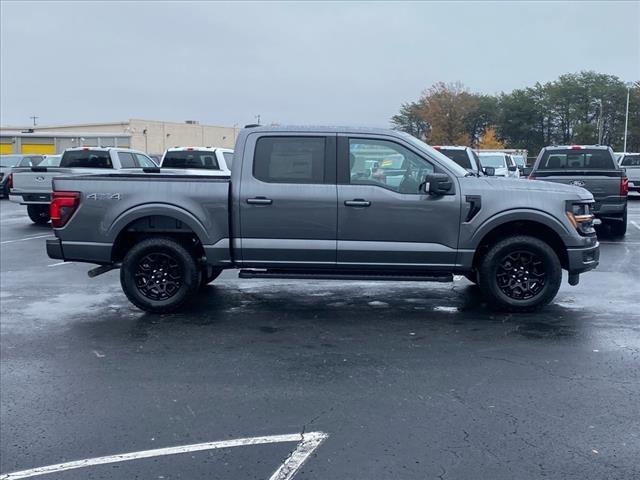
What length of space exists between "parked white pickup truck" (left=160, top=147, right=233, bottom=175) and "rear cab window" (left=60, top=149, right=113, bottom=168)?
1615mm

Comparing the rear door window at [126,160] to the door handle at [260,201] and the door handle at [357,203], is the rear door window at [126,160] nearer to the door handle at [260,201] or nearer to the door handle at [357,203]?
the door handle at [260,201]

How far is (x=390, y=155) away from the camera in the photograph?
26.0ft

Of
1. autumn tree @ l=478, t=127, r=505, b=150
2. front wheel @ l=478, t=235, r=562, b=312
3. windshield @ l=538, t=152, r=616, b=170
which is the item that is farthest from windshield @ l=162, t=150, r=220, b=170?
autumn tree @ l=478, t=127, r=505, b=150

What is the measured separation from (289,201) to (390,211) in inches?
43.6

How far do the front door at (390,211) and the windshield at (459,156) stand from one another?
817 cm

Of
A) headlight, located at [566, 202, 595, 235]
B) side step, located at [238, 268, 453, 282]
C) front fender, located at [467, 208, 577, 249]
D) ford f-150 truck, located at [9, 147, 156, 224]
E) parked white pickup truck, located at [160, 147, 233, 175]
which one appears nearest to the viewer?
front fender, located at [467, 208, 577, 249]

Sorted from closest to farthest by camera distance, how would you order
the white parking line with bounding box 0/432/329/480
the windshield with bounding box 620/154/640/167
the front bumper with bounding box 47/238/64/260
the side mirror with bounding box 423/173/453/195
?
1. the white parking line with bounding box 0/432/329/480
2. the side mirror with bounding box 423/173/453/195
3. the front bumper with bounding box 47/238/64/260
4. the windshield with bounding box 620/154/640/167

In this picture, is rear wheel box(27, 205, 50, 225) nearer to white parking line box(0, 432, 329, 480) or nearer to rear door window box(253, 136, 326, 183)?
rear door window box(253, 136, 326, 183)

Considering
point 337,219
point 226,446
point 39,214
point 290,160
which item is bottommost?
point 226,446

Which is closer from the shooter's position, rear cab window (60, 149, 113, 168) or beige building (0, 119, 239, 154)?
rear cab window (60, 149, 113, 168)

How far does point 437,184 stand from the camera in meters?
7.59

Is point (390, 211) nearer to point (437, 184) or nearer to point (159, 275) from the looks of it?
point (437, 184)

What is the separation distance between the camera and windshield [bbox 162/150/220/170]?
57.5 ft

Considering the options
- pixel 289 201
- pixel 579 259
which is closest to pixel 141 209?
pixel 289 201
